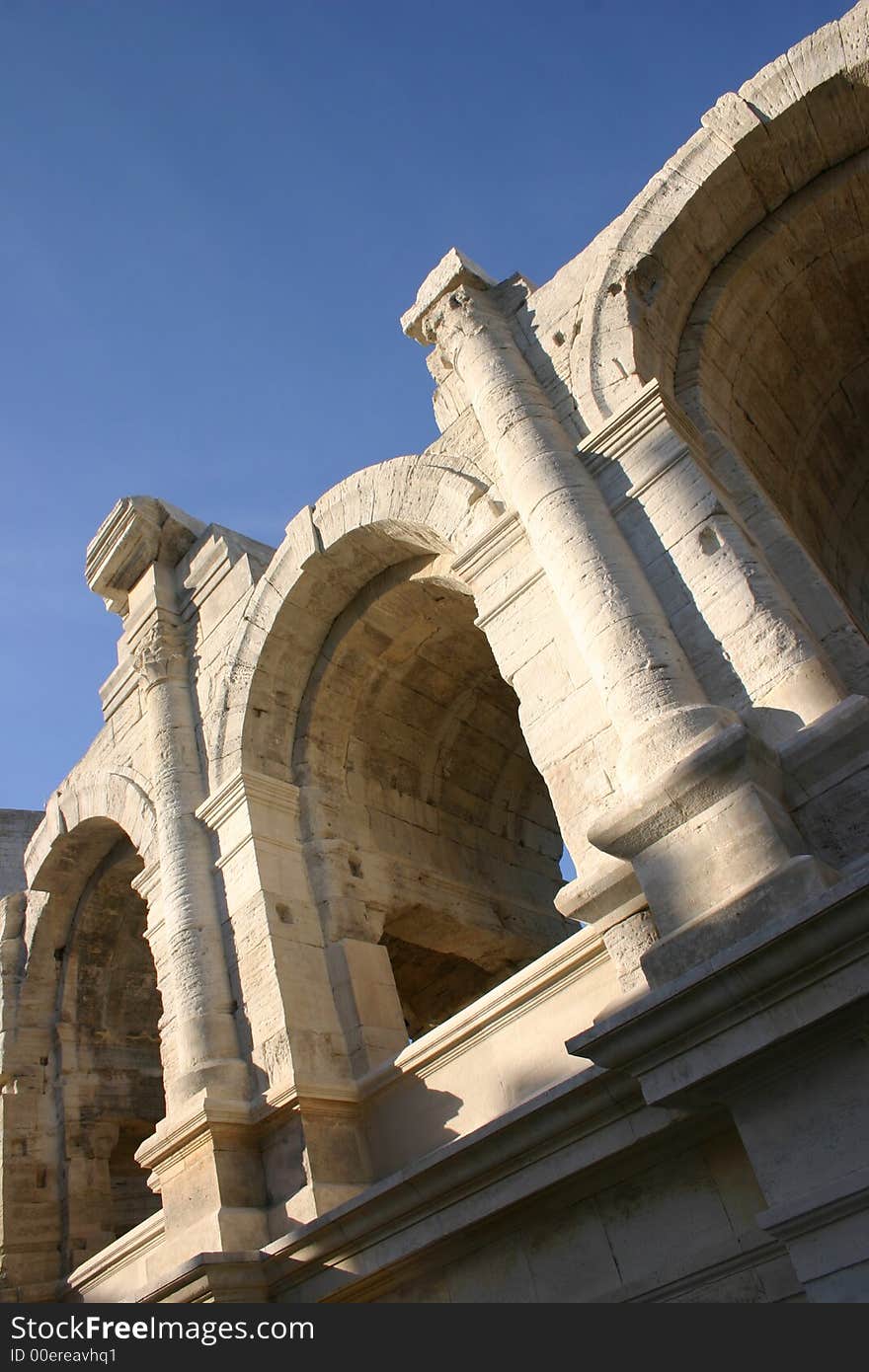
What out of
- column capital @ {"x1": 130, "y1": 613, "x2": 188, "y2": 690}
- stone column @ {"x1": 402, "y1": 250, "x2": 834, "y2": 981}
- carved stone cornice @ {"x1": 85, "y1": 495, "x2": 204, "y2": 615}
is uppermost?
carved stone cornice @ {"x1": 85, "y1": 495, "x2": 204, "y2": 615}

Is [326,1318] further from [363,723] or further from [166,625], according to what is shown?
[166,625]

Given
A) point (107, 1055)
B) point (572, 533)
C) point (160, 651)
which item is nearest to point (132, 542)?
point (160, 651)

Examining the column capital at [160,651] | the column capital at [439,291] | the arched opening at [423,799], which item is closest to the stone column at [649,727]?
the column capital at [439,291]

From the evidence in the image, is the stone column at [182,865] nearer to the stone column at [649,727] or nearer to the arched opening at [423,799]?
the arched opening at [423,799]

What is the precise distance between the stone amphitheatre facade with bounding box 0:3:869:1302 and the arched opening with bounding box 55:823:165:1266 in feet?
0.12

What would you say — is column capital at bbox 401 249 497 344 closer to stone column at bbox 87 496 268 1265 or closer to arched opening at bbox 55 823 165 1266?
stone column at bbox 87 496 268 1265

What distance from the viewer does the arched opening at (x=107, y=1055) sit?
30.3 ft

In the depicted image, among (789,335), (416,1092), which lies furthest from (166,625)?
(789,335)

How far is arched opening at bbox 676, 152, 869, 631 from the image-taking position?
717 centimetres

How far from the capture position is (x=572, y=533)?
19.6 feet

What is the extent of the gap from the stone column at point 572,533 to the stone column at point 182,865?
10.8ft

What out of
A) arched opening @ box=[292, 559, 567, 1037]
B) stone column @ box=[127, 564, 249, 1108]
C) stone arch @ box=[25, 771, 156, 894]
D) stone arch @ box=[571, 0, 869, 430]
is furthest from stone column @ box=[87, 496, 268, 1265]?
stone arch @ box=[571, 0, 869, 430]

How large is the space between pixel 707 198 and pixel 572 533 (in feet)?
8.67

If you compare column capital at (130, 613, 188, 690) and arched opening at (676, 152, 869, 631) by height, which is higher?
column capital at (130, 613, 188, 690)
